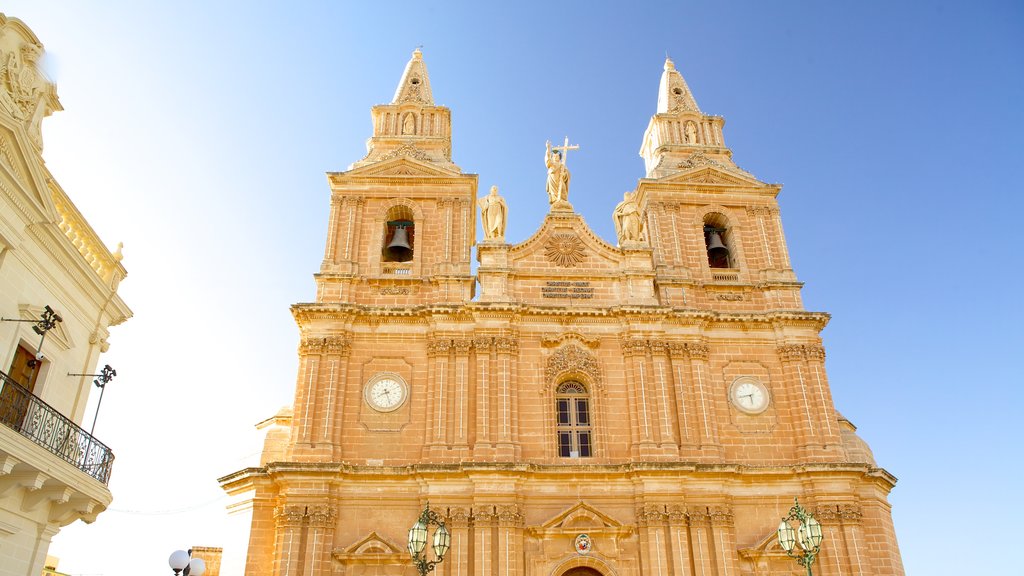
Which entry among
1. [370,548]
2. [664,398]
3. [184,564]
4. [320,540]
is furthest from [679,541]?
[184,564]

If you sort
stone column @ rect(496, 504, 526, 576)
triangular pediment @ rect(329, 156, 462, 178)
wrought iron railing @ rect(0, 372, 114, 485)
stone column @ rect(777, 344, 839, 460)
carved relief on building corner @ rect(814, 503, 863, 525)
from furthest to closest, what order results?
triangular pediment @ rect(329, 156, 462, 178)
stone column @ rect(777, 344, 839, 460)
carved relief on building corner @ rect(814, 503, 863, 525)
stone column @ rect(496, 504, 526, 576)
wrought iron railing @ rect(0, 372, 114, 485)

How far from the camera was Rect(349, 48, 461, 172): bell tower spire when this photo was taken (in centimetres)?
2627

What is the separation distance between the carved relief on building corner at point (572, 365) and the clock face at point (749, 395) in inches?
165

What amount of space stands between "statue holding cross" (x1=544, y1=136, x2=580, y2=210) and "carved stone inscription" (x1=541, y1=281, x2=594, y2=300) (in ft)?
10.3

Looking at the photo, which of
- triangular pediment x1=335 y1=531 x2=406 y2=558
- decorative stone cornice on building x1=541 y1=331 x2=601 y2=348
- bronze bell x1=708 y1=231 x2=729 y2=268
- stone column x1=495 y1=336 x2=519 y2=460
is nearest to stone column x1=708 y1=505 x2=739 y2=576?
stone column x1=495 y1=336 x2=519 y2=460

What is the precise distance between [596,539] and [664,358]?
5.83m

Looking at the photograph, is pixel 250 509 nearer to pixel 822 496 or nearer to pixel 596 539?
pixel 596 539

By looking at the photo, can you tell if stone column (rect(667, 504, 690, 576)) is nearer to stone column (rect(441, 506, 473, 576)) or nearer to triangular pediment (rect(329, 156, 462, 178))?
stone column (rect(441, 506, 473, 576))

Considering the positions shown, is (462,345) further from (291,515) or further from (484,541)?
(291,515)

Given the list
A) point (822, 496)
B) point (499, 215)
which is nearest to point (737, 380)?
point (822, 496)

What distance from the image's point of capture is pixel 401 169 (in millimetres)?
25703

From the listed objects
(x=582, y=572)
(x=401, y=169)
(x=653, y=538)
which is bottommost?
(x=582, y=572)

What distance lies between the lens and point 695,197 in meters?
26.4

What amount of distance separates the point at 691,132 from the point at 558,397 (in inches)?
491
